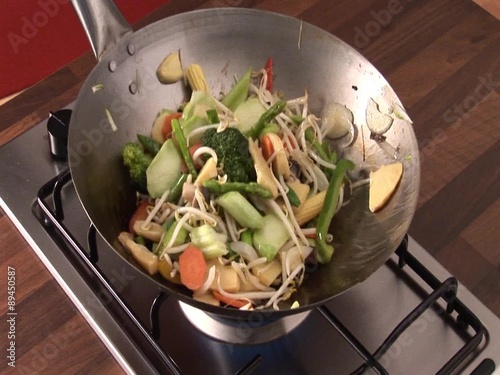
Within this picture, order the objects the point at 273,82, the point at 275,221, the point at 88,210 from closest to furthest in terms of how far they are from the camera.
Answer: the point at 88,210 < the point at 275,221 < the point at 273,82

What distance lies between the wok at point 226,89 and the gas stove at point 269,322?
0.09 m

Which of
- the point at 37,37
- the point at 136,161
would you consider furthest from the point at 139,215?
the point at 37,37

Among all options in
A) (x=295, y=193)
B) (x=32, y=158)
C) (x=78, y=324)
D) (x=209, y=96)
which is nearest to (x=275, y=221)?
(x=295, y=193)

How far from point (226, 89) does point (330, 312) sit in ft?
1.36

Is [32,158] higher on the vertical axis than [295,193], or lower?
higher

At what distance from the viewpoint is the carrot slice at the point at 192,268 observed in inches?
34.9

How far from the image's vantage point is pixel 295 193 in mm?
1000

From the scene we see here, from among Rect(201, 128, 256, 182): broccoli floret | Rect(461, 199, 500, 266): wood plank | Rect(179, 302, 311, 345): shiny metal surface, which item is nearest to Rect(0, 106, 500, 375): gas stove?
Rect(179, 302, 311, 345): shiny metal surface

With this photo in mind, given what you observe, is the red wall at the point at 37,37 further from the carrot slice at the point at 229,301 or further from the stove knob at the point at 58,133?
the carrot slice at the point at 229,301

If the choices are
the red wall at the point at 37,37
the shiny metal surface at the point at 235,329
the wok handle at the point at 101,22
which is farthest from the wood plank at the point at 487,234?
the red wall at the point at 37,37

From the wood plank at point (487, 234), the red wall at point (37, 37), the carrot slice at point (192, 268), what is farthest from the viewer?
the red wall at point (37, 37)

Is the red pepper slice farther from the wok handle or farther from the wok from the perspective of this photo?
the wok handle

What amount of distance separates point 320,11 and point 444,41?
0.27 m

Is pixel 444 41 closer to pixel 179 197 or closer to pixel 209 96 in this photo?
pixel 209 96
